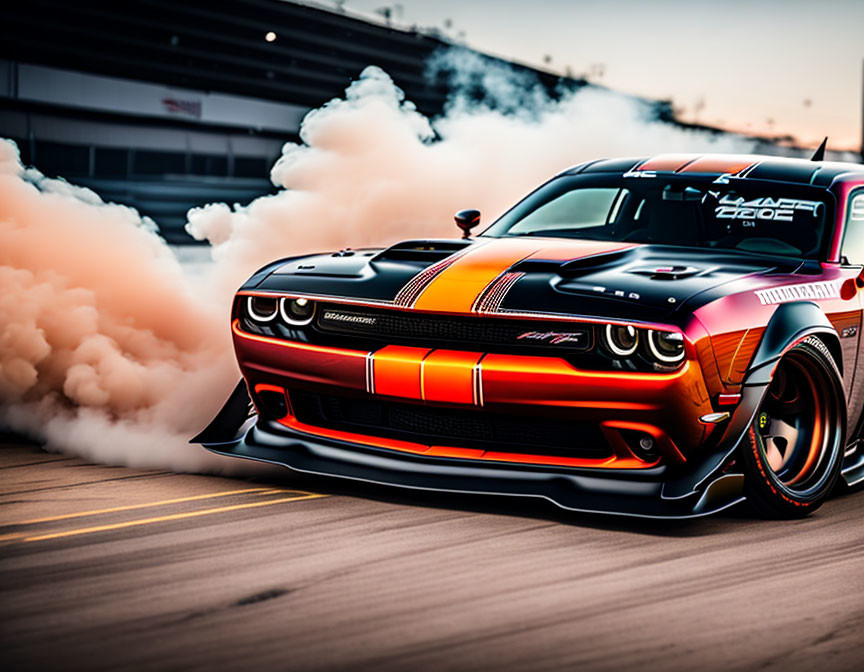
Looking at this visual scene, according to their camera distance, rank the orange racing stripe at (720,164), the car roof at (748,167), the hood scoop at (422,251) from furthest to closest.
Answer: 1. the orange racing stripe at (720,164)
2. the car roof at (748,167)
3. the hood scoop at (422,251)

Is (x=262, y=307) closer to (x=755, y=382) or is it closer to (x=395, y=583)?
(x=395, y=583)

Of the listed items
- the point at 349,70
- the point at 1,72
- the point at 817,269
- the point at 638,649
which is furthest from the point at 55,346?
the point at 349,70

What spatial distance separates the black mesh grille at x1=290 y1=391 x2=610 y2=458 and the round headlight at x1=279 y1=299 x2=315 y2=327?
0.30 metres

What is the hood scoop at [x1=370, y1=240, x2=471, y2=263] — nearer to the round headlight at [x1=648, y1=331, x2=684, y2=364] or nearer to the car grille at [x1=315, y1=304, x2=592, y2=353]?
the car grille at [x1=315, y1=304, x2=592, y2=353]

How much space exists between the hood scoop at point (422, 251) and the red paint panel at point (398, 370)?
0.50m

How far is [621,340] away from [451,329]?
0.61m

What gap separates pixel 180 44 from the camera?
3216 centimetres

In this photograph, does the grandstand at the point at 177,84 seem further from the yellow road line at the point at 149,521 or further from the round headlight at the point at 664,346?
the round headlight at the point at 664,346

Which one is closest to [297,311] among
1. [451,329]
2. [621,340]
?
[451,329]

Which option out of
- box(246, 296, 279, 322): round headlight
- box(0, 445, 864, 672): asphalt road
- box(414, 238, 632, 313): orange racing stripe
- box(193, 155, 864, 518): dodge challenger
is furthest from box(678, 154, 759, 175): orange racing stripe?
box(246, 296, 279, 322): round headlight

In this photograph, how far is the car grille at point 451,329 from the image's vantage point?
15.2ft

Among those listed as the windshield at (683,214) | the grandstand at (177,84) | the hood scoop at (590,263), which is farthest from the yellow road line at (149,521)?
the grandstand at (177,84)

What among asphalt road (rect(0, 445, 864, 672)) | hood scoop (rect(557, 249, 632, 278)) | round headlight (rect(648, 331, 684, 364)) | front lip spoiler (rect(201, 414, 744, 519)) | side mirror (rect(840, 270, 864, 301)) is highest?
hood scoop (rect(557, 249, 632, 278))

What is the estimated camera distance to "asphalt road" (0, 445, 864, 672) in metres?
3.33
